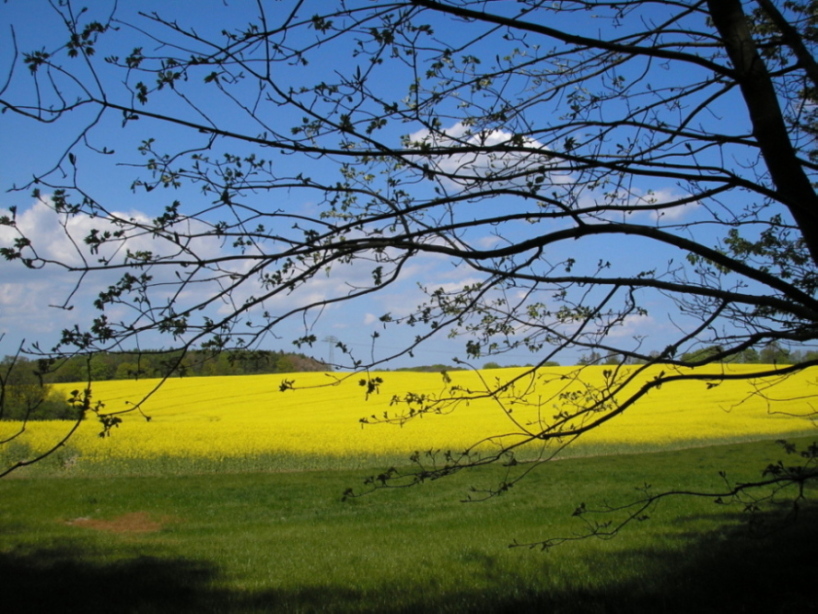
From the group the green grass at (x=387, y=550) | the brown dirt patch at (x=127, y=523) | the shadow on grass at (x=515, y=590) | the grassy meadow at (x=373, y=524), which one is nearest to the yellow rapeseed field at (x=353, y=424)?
the grassy meadow at (x=373, y=524)

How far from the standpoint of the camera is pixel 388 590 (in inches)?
246

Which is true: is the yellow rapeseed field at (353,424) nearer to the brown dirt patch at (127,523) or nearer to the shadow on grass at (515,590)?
the brown dirt patch at (127,523)

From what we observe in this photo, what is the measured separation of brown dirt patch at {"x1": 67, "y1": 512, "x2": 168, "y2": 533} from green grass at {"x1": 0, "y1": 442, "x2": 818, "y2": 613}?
0.10m

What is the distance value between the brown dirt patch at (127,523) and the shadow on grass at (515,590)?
4.45m

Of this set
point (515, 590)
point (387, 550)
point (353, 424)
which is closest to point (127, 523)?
point (387, 550)

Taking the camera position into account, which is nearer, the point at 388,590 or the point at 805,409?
the point at 388,590

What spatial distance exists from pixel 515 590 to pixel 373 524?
6685 millimetres

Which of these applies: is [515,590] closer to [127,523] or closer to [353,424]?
[127,523]

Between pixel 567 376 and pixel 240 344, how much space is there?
2096 mm

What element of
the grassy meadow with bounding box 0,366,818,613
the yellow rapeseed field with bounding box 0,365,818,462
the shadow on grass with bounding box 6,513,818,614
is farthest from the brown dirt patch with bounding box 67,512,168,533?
the shadow on grass with bounding box 6,513,818,614

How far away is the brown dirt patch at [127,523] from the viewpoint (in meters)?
12.6

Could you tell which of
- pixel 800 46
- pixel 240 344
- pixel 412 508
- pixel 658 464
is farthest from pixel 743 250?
pixel 658 464

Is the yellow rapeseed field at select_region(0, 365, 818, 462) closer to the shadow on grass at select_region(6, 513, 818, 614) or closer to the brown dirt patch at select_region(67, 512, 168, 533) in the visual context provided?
the brown dirt patch at select_region(67, 512, 168, 533)

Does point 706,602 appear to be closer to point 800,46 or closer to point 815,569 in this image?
point 815,569
